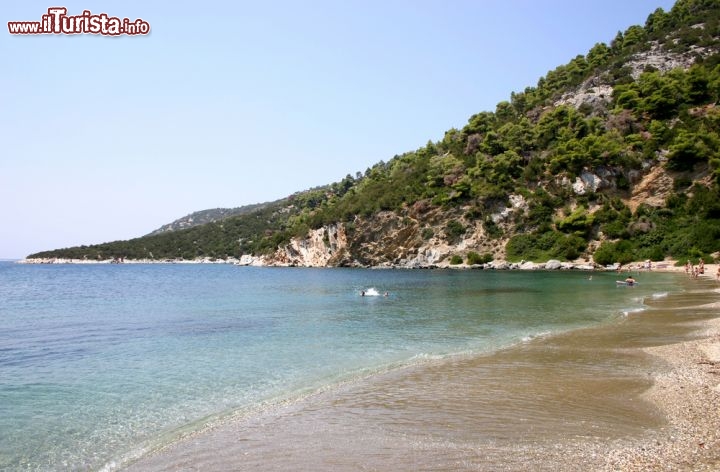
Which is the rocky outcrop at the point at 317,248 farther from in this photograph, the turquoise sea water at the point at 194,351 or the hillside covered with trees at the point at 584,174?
the turquoise sea water at the point at 194,351

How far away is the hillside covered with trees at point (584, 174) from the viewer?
70.0 meters

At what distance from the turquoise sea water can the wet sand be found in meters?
1.48

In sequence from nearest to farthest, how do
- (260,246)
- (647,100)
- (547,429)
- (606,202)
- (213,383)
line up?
(547,429), (213,383), (606,202), (647,100), (260,246)

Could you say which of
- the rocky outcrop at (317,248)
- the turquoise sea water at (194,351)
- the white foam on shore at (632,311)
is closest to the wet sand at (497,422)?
the turquoise sea water at (194,351)

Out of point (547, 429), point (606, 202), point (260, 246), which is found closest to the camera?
point (547, 429)

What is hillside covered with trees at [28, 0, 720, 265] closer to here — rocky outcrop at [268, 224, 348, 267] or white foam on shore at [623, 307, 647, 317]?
rocky outcrop at [268, 224, 348, 267]

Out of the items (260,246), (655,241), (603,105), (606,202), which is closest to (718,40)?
(603,105)

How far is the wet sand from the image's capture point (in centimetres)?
730

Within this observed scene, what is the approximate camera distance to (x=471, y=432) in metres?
8.55

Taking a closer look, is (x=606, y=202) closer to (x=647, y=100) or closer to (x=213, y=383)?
(x=647, y=100)

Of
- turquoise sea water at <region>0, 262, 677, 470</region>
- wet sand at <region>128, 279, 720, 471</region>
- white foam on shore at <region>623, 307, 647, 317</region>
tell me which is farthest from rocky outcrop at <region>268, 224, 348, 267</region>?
wet sand at <region>128, 279, 720, 471</region>

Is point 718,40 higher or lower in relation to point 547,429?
higher

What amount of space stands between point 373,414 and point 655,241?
71.6m

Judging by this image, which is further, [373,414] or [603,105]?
[603,105]
